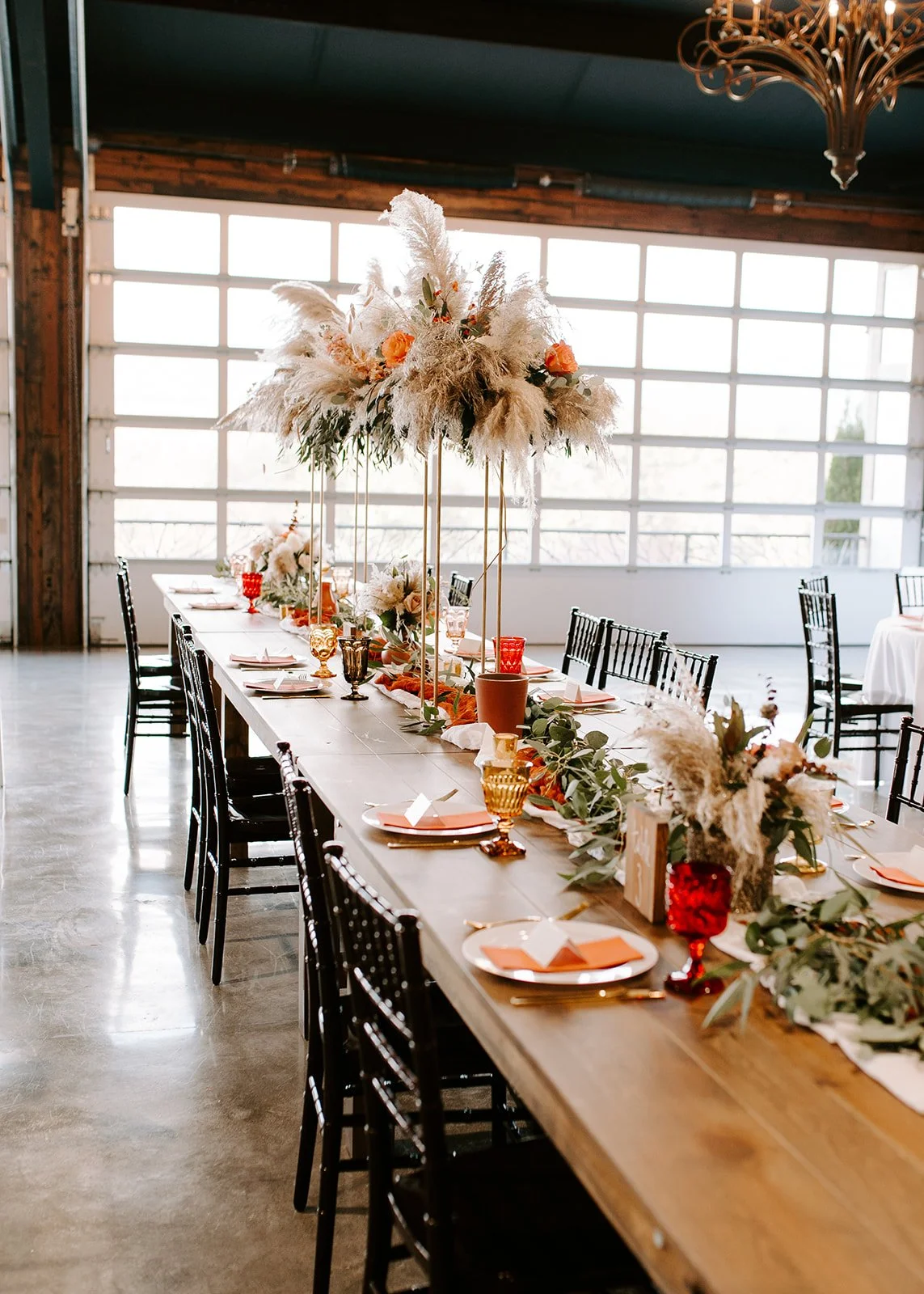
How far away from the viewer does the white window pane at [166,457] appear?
35.8 feet

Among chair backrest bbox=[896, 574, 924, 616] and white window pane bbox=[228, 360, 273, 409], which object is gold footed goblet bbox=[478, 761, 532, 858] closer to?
chair backrest bbox=[896, 574, 924, 616]

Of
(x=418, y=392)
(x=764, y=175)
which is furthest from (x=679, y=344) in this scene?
(x=418, y=392)

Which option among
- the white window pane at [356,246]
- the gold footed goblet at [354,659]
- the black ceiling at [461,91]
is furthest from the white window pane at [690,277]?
the gold footed goblet at [354,659]

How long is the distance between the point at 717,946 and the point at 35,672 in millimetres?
8284

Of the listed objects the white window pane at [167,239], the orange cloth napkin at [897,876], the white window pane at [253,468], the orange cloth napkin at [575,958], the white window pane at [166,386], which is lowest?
the orange cloth napkin at [575,958]

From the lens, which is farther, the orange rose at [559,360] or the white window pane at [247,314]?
the white window pane at [247,314]

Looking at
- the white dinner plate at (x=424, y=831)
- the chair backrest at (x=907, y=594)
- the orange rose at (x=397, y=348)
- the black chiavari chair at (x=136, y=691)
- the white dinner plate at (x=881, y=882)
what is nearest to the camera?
the white dinner plate at (x=881, y=882)

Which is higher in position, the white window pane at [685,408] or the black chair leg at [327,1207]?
the white window pane at [685,408]

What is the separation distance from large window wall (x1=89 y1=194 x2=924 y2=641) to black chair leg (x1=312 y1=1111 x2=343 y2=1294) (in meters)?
8.77

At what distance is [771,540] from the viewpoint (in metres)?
12.4

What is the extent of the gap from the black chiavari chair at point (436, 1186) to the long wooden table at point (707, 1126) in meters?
0.11

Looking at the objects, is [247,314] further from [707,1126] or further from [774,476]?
[707,1126]

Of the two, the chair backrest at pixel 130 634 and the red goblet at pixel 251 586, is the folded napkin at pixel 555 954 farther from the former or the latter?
the red goblet at pixel 251 586

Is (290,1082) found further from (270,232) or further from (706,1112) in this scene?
(270,232)
